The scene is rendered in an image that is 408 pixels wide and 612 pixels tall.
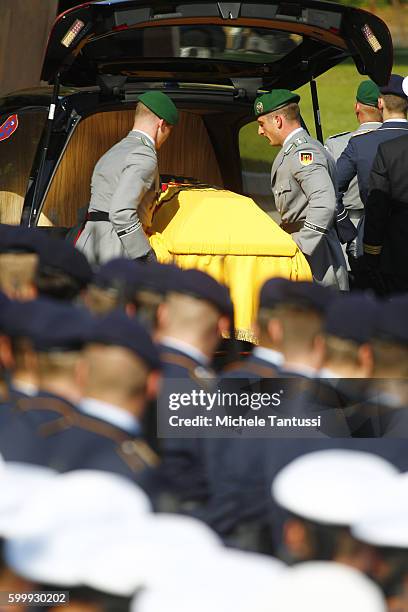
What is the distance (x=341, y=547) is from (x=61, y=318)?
62cm

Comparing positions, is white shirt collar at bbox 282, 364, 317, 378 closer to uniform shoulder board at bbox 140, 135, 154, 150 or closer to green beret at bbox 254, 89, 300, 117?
uniform shoulder board at bbox 140, 135, 154, 150

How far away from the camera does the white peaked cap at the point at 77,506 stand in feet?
6.57

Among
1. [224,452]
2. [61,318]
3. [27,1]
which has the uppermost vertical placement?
[61,318]

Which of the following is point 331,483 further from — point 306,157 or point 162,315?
point 306,157

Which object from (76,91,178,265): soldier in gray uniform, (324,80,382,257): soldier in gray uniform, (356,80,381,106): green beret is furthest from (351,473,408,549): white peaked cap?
(356,80,381,106): green beret

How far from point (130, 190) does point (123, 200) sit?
5 cm

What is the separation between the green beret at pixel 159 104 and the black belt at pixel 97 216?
0.45 m

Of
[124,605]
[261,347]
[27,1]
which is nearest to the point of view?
[124,605]

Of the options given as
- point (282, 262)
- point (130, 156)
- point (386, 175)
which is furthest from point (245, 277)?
point (386, 175)

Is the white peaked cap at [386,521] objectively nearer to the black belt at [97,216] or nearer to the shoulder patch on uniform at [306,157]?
the black belt at [97,216]

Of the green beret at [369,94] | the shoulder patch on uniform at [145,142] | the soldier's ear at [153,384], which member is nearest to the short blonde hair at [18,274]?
the soldier's ear at [153,384]

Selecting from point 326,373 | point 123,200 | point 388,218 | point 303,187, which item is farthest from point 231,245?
point 326,373

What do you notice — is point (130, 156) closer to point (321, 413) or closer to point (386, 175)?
point (386, 175)

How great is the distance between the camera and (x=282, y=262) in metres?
4.34
